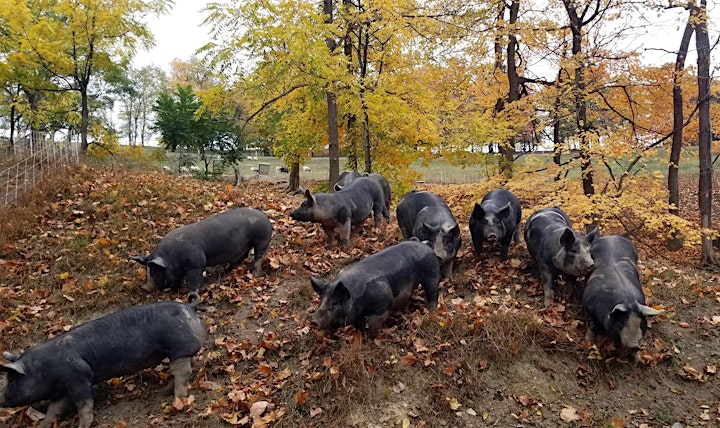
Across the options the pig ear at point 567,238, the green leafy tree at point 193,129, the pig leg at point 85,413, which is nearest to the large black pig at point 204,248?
the pig leg at point 85,413

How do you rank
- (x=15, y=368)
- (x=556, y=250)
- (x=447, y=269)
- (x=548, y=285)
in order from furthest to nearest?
(x=447, y=269) < (x=548, y=285) < (x=556, y=250) < (x=15, y=368)

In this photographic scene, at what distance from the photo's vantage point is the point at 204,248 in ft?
27.1

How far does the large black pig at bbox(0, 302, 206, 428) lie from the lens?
5.46m

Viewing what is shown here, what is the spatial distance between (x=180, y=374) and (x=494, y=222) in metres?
5.60

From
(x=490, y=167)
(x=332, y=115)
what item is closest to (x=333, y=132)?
(x=332, y=115)

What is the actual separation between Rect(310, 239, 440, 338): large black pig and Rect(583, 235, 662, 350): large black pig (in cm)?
218

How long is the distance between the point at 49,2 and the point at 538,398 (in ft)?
76.0

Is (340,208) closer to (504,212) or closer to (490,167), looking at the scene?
(504,212)

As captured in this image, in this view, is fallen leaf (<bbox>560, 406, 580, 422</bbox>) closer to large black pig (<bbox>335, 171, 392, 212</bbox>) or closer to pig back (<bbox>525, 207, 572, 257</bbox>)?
pig back (<bbox>525, 207, 572, 257</bbox>)

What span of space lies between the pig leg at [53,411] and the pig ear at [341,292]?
11.3 feet

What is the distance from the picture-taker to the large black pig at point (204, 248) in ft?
26.2

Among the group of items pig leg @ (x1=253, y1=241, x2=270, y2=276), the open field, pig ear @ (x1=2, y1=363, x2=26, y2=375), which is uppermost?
the open field

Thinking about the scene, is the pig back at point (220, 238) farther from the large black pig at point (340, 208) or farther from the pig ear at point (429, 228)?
the pig ear at point (429, 228)

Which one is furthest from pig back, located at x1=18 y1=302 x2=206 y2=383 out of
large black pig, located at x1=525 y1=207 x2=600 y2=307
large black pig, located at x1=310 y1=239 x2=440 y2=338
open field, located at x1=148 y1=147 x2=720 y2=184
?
open field, located at x1=148 y1=147 x2=720 y2=184
